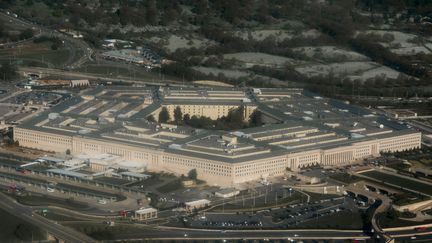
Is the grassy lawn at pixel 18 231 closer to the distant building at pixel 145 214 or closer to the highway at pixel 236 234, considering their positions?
the highway at pixel 236 234

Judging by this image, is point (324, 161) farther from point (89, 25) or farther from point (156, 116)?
point (89, 25)

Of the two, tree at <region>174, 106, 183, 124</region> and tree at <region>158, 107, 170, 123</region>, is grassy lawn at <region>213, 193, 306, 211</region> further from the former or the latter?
tree at <region>174, 106, 183, 124</region>

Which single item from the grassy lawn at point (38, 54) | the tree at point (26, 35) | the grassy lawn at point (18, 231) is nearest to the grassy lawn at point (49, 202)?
the grassy lawn at point (18, 231)

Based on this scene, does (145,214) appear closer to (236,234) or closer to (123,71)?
(236,234)

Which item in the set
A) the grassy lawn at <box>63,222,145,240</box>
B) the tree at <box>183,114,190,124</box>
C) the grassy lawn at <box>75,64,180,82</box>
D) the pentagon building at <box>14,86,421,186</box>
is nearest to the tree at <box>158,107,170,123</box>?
the pentagon building at <box>14,86,421,186</box>

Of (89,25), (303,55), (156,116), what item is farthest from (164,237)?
(89,25)

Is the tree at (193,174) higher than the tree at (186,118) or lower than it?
lower
